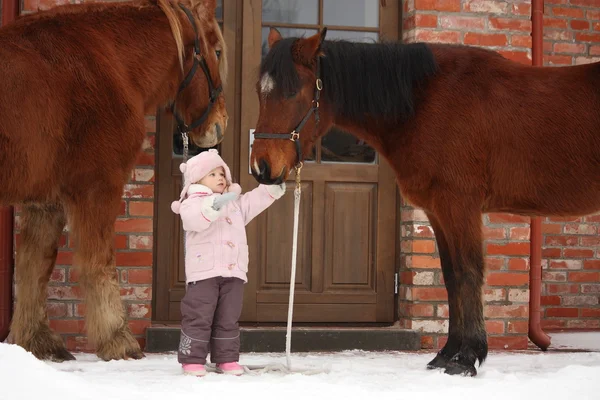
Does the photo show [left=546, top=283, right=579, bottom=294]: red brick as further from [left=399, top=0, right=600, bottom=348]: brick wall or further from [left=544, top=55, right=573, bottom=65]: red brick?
[left=544, top=55, right=573, bottom=65]: red brick

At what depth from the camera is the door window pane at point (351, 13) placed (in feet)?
16.9

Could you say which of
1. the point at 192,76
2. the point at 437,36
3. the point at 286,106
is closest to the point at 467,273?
the point at 286,106

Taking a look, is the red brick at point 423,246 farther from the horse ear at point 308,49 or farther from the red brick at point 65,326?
the red brick at point 65,326

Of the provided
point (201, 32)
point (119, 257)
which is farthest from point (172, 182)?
point (201, 32)

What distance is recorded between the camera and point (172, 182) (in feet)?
16.3

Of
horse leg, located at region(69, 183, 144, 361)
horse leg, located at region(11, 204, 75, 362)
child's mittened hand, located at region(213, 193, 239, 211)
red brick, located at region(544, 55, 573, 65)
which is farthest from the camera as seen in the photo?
red brick, located at region(544, 55, 573, 65)

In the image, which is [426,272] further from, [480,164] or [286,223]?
[480,164]

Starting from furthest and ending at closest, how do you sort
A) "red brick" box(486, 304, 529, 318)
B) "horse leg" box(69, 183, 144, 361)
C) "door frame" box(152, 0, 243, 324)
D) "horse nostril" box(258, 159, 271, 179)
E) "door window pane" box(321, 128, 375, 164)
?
1. "door window pane" box(321, 128, 375, 164)
2. "red brick" box(486, 304, 529, 318)
3. "door frame" box(152, 0, 243, 324)
4. "horse leg" box(69, 183, 144, 361)
5. "horse nostril" box(258, 159, 271, 179)

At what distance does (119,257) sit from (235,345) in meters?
1.40

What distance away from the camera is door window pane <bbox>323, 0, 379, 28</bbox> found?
5.16m

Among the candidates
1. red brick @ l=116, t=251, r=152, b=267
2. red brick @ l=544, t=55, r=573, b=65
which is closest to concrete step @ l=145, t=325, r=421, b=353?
red brick @ l=116, t=251, r=152, b=267

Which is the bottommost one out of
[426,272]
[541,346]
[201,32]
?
[541,346]

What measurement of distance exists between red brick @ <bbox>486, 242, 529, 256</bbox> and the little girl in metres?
1.98

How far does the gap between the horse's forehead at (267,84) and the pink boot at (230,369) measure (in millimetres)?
1291
